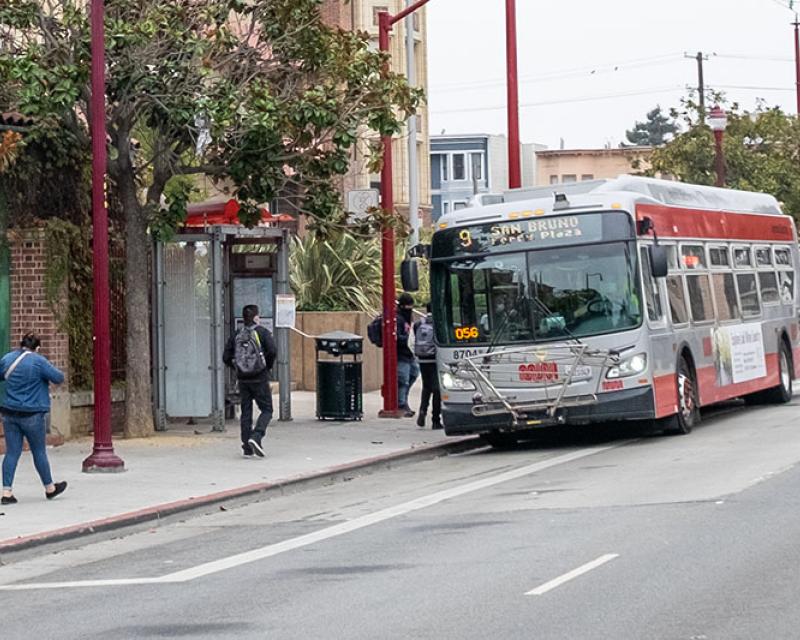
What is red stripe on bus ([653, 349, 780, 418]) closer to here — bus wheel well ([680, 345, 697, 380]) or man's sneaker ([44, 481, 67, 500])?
bus wheel well ([680, 345, 697, 380])

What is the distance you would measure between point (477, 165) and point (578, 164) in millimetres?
13035

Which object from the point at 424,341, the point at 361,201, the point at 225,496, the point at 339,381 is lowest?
the point at 225,496

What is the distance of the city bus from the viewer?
1972 centimetres

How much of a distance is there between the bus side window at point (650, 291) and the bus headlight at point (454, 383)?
234cm

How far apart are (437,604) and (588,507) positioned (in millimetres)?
4640

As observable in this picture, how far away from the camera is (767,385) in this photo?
→ 25.4m

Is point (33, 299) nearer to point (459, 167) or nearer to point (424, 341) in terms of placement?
point (424, 341)

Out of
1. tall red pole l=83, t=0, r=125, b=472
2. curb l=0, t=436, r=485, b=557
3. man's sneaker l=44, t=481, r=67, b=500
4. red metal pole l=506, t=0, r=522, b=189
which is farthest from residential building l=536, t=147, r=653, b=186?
man's sneaker l=44, t=481, r=67, b=500

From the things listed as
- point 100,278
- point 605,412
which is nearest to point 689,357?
point 605,412

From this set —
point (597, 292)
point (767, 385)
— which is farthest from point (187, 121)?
point (767, 385)

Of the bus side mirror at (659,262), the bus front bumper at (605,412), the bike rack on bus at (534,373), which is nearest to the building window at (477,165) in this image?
the bus side mirror at (659,262)

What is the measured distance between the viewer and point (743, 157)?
1955 inches

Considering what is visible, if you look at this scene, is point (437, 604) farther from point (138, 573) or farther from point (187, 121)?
point (187, 121)

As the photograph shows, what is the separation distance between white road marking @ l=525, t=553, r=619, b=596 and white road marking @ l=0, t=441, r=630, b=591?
2624mm
